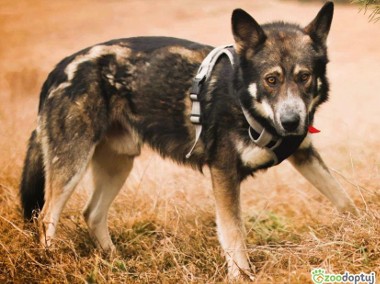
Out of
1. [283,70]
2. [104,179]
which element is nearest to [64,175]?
[104,179]

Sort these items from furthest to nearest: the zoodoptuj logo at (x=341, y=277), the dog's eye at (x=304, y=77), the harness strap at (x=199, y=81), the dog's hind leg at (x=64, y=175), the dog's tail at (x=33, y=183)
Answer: the dog's tail at (x=33, y=183) → the dog's hind leg at (x=64, y=175) → the harness strap at (x=199, y=81) → the dog's eye at (x=304, y=77) → the zoodoptuj logo at (x=341, y=277)

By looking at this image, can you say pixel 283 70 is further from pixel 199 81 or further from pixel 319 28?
pixel 199 81

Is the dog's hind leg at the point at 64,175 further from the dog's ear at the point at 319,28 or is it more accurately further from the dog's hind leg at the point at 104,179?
the dog's ear at the point at 319,28

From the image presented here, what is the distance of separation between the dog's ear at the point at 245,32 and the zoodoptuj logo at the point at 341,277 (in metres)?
1.49

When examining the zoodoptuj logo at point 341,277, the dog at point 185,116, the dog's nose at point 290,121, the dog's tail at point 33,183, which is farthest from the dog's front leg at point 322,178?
the dog's tail at point 33,183

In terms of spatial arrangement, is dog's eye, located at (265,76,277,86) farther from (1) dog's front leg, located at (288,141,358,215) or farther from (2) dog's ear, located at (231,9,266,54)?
(1) dog's front leg, located at (288,141,358,215)

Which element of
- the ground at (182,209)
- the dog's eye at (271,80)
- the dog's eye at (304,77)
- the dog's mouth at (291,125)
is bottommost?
the ground at (182,209)

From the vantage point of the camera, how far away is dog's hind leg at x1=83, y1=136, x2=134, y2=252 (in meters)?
4.74

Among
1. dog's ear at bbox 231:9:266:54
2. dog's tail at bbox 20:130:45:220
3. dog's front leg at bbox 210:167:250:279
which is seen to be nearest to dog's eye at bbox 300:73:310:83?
dog's ear at bbox 231:9:266:54

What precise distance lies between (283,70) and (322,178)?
932mm

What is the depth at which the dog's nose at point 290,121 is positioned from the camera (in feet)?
11.6

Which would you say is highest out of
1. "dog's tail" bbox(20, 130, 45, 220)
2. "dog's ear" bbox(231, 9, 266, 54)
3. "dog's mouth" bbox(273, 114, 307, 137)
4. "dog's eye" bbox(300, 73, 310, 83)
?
"dog's ear" bbox(231, 9, 266, 54)

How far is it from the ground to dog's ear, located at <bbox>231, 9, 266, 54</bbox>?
0.81m

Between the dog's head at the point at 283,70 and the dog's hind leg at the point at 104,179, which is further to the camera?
the dog's hind leg at the point at 104,179
